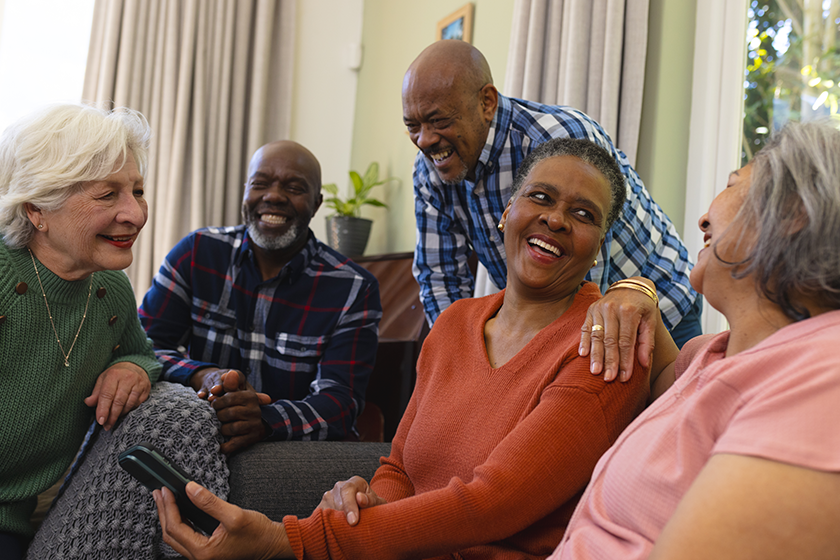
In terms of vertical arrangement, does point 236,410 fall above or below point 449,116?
below

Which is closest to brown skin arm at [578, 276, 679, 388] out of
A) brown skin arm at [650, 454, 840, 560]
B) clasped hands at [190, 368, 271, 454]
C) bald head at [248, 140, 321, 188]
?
brown skin arm at [650, 454, 840, 560]

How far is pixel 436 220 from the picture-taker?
88.2 inches

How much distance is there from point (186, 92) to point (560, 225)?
311 centimetres

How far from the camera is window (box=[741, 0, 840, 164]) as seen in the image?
2.01 m

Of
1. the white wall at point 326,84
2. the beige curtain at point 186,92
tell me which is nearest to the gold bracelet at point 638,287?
the beige curtain at point 186,92

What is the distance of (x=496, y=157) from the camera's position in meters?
1.88

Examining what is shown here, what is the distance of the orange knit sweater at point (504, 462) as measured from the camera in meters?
0.99

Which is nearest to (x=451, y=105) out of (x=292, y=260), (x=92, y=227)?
(x=292, y=260)

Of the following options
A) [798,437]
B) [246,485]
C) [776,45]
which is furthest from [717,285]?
[776,45]

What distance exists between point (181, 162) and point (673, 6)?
265cm

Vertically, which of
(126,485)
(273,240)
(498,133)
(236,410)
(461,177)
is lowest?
(126,485)

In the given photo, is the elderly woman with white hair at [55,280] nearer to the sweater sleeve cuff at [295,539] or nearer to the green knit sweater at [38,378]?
the green knit sweater at [38,378]

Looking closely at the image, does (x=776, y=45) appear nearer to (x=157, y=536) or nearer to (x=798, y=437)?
(x=798, y=437)

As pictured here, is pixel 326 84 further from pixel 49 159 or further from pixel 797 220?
pixel 797 220
